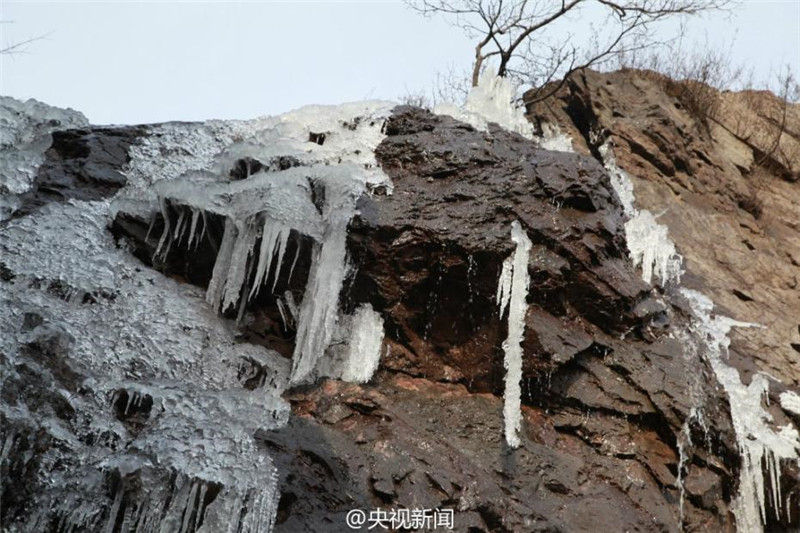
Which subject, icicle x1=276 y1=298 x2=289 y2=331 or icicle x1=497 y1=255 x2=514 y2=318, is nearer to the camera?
icicle x1=497 y1=255 x2=514 y2=318

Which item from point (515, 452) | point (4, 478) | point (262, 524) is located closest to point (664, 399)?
point (515, 452)

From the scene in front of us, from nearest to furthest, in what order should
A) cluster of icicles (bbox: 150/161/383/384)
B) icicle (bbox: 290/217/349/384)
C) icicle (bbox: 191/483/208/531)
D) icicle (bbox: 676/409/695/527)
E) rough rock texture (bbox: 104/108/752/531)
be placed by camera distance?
icicle (bbox: 191/483/208/531) → rough rock texture (bbox: 104/108/752/531) → icicle (bbox: 676/409/695/527) → icicle (bbox: 290/217/349/384) → cluster of icicles (bbox: 150/161/383/384)

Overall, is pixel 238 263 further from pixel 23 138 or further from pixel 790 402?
pixel 790 402

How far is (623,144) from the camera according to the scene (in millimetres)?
8453

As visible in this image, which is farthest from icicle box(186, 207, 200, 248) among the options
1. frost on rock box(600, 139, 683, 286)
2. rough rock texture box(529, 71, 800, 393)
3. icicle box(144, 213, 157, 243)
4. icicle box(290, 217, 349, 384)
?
rough rock texture box(529, 71, 800, 393)

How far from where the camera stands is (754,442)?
448 cm

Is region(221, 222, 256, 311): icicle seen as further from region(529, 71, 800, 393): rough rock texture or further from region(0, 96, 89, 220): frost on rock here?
region(529, 71, 800, 393): rough rock texture

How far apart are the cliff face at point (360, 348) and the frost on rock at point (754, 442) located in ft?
0.06

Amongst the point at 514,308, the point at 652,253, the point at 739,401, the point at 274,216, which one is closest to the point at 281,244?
the point at 274,216

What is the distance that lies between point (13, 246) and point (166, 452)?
2.04 metres

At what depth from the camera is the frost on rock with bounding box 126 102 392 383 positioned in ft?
15.1

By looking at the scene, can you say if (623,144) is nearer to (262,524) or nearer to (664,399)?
(664,399)

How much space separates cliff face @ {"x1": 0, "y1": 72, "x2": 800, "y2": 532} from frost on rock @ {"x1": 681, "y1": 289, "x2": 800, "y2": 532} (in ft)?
0.06

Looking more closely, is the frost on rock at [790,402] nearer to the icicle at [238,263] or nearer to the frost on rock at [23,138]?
the icicle at [238,263]
